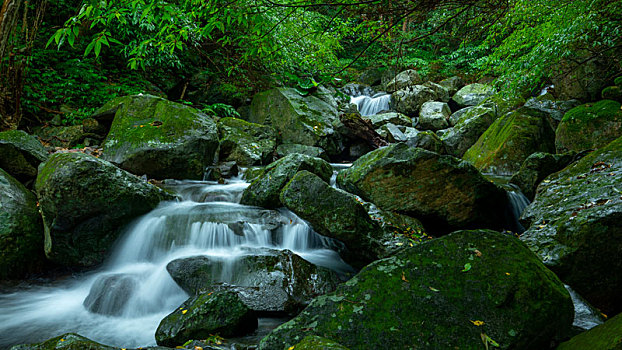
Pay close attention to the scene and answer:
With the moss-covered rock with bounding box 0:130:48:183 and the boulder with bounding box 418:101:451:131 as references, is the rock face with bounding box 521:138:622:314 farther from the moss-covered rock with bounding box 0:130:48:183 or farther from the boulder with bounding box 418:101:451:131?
the boulder with bounding box 418:101:451:131

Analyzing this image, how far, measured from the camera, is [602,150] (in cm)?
475

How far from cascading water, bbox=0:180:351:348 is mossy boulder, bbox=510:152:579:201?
3910 millimetres

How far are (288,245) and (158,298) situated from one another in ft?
6.52

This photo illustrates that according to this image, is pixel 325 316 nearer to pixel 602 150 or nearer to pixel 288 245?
pixel 288 245

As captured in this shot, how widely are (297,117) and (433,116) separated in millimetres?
6236

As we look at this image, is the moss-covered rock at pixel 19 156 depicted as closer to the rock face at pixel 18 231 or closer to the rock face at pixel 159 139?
the rock face at pixel 18 231

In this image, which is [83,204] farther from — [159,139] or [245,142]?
[245,142]

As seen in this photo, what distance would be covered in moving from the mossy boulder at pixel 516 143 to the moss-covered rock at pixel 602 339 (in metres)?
7.20

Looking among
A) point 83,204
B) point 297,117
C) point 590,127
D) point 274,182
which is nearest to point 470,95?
point 590,127

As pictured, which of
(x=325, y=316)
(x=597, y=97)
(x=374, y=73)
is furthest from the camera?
(x=374, y=73)

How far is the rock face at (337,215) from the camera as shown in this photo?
14.1ft

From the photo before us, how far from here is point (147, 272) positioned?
463 centimetres

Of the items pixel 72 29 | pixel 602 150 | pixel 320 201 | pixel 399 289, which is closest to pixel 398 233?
pixel 320 201

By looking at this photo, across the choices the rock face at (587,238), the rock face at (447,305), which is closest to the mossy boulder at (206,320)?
the rock face at (447,305)
